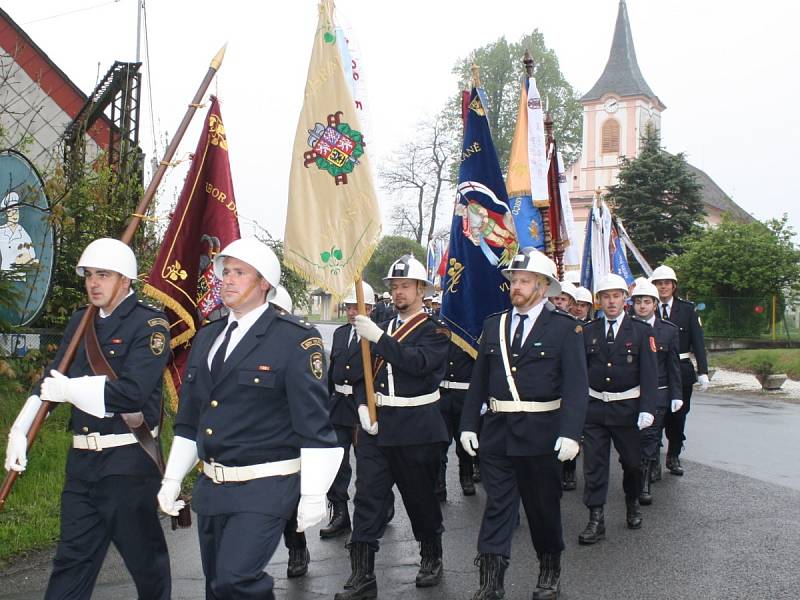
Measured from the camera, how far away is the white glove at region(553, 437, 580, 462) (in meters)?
5.44

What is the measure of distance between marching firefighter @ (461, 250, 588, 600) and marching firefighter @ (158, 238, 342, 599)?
1.88 metres

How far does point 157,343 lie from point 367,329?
57.4 inches

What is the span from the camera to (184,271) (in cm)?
661

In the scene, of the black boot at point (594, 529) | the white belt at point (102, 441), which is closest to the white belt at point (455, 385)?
the black boot at point (594, 529)

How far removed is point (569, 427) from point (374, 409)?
52.0 inches

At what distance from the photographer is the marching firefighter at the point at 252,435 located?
13.0 ft

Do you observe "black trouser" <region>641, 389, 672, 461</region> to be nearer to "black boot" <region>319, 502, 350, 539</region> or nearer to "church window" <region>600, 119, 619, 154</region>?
"black boot" <region>319, 502, 350, 539</region>

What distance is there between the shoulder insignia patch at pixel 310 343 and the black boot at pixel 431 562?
232 cm

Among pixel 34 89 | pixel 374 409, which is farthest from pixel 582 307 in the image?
pixel 34 89

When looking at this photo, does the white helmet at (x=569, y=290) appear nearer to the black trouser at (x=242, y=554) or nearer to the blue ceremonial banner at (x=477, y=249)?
the blue ceremonial banner at (x=477, y=249)

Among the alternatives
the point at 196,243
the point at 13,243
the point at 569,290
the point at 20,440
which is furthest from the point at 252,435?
the point at 569,290

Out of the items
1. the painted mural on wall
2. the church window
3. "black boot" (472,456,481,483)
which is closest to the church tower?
the church window

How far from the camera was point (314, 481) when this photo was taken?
13.1 ft

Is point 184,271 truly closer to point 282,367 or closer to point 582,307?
point 282,367
